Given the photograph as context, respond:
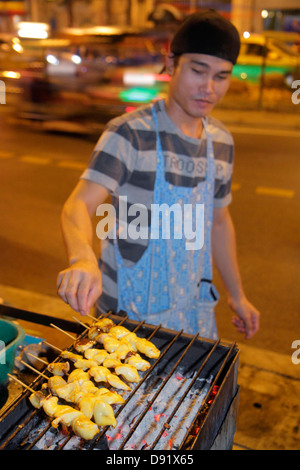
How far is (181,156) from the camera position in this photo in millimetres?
2389

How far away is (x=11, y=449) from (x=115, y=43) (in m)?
11.1

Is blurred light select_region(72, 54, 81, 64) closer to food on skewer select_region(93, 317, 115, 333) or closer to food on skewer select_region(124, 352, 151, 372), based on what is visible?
food on skewer select_region(93, 317, 115, 333)

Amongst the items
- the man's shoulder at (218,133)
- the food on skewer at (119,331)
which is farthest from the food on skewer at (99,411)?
the man's shoulder at (218,133)

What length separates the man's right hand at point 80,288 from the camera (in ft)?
5.69

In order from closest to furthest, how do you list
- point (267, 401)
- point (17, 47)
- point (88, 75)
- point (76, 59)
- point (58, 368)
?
point (58, 368), point (267, 401), point (88, 75), point (76, 59), point (17, 47)

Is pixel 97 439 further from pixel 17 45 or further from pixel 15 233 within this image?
pixel 17 45

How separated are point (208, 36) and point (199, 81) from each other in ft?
0.62

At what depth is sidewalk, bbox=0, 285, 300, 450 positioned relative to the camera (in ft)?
10.2

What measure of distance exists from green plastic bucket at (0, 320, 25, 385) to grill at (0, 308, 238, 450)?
0.61ft

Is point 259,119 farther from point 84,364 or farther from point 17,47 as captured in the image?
point 84,364

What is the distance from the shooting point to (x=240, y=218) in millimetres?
7027

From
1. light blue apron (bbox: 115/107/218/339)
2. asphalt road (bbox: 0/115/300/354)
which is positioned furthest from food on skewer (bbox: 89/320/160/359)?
asphalt road (bbox: 0/115/300/354)

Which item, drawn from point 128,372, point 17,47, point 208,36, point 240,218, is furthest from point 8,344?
point 17,47

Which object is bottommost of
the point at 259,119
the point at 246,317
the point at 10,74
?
the point at 259,119
